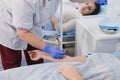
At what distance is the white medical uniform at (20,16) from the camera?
1327mm

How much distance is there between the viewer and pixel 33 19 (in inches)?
58.4

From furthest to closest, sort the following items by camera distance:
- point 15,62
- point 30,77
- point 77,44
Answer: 1. point 77,44
2. point 15,62
3. point 30,77

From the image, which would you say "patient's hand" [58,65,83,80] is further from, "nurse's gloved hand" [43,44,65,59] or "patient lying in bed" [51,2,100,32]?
"patient lying in bed" [51,2,100,32]

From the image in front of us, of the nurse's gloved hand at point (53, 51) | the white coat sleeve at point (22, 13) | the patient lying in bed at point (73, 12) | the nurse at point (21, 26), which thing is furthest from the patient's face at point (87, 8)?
the white coat sleeve at point (22, 13)

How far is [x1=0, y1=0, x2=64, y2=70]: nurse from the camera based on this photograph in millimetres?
1340

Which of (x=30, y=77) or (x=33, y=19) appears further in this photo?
(x=33, y=19)

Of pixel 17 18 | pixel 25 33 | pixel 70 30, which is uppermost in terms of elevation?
pixel 17 18

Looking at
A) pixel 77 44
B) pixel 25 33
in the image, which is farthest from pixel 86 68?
pixel 77 44

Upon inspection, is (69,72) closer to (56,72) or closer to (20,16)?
(56,72)

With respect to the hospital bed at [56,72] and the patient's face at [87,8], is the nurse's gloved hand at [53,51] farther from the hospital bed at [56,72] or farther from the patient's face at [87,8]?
the patient's face at [87,8]

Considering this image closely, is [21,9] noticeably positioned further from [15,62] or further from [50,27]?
[50,27]

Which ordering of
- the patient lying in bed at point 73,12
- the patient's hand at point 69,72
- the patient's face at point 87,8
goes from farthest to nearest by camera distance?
the patient's face at point 87,8 → the patient lying in bed at point 73,12 → the patient's hand at point 69,72

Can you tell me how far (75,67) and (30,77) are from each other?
Result: 0.30 metres

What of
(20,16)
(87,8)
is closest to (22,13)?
(20,16)
